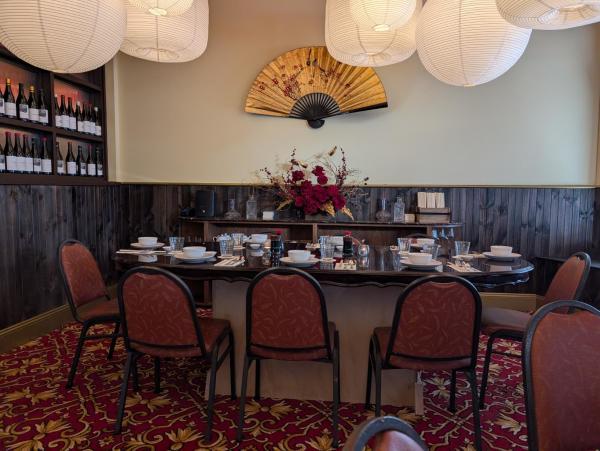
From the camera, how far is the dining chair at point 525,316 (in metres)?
2.33

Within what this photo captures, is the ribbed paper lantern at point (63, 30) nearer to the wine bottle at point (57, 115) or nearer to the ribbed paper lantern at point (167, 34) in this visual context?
the ribbed paper lantern at point (167, 34)

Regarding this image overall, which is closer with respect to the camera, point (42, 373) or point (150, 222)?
point (42, 373)

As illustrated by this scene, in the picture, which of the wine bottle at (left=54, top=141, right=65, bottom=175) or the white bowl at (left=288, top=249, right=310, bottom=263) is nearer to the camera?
the white bowl at (left=288, top=249, right=310, bottom=263)

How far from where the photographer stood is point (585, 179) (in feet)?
13.9

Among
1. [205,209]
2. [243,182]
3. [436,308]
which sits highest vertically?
[243,182]

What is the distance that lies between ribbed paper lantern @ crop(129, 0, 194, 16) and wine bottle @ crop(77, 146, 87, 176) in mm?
2359

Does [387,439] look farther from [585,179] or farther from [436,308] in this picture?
[585,179]


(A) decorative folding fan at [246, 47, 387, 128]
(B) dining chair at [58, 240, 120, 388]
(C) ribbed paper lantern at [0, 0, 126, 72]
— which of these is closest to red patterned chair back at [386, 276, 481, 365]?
(B) dining chair at [58, 240, 120, 388]

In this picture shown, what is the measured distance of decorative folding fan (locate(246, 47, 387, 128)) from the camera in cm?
430

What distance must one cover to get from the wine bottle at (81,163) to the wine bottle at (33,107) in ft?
2.05

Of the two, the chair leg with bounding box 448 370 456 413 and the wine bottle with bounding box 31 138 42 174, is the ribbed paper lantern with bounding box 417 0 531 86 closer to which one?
the chair leg with bounding box 448 370 456 413

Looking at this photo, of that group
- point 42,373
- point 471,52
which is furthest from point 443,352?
point 42,373

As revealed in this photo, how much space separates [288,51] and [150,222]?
7.61ft

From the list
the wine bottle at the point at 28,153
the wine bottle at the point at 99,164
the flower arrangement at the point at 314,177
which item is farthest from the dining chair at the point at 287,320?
the wine bottle at the point at 99,164
